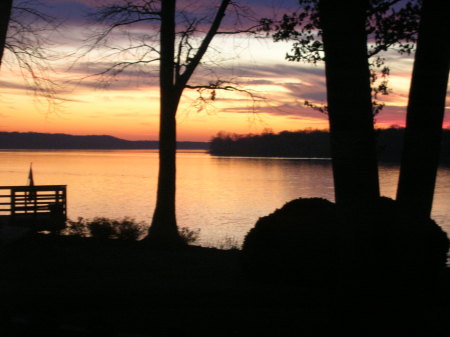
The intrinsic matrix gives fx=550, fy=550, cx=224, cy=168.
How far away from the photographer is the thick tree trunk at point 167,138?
16.5 m

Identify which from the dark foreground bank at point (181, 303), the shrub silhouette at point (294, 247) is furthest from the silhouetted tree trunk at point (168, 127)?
the shrub silhouette at point (294, 247)

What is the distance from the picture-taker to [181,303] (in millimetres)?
7379

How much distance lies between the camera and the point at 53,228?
78.3 ft

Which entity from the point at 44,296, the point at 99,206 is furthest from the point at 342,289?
the point at 99,206

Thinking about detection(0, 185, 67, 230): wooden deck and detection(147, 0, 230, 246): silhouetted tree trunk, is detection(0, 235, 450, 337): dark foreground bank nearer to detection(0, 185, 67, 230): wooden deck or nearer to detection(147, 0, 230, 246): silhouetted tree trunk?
detection(147, 0, 230, 246): silhouetted tree trunk

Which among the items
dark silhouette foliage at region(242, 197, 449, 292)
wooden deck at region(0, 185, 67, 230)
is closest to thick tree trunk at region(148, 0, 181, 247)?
dark silhouette foliage at region(242, 197, 449, 292)

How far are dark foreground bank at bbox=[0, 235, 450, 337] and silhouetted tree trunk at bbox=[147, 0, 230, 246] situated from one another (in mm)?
4882

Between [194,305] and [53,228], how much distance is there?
18050 mm

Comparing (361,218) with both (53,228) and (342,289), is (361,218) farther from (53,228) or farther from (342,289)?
(53,228)

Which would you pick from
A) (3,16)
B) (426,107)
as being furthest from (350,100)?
(3,16)

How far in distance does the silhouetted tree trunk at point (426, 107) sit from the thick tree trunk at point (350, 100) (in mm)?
2432

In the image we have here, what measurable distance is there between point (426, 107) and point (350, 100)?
2684mm

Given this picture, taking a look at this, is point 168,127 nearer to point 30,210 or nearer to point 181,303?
point 181,303

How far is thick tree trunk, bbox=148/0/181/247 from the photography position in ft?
54.0
